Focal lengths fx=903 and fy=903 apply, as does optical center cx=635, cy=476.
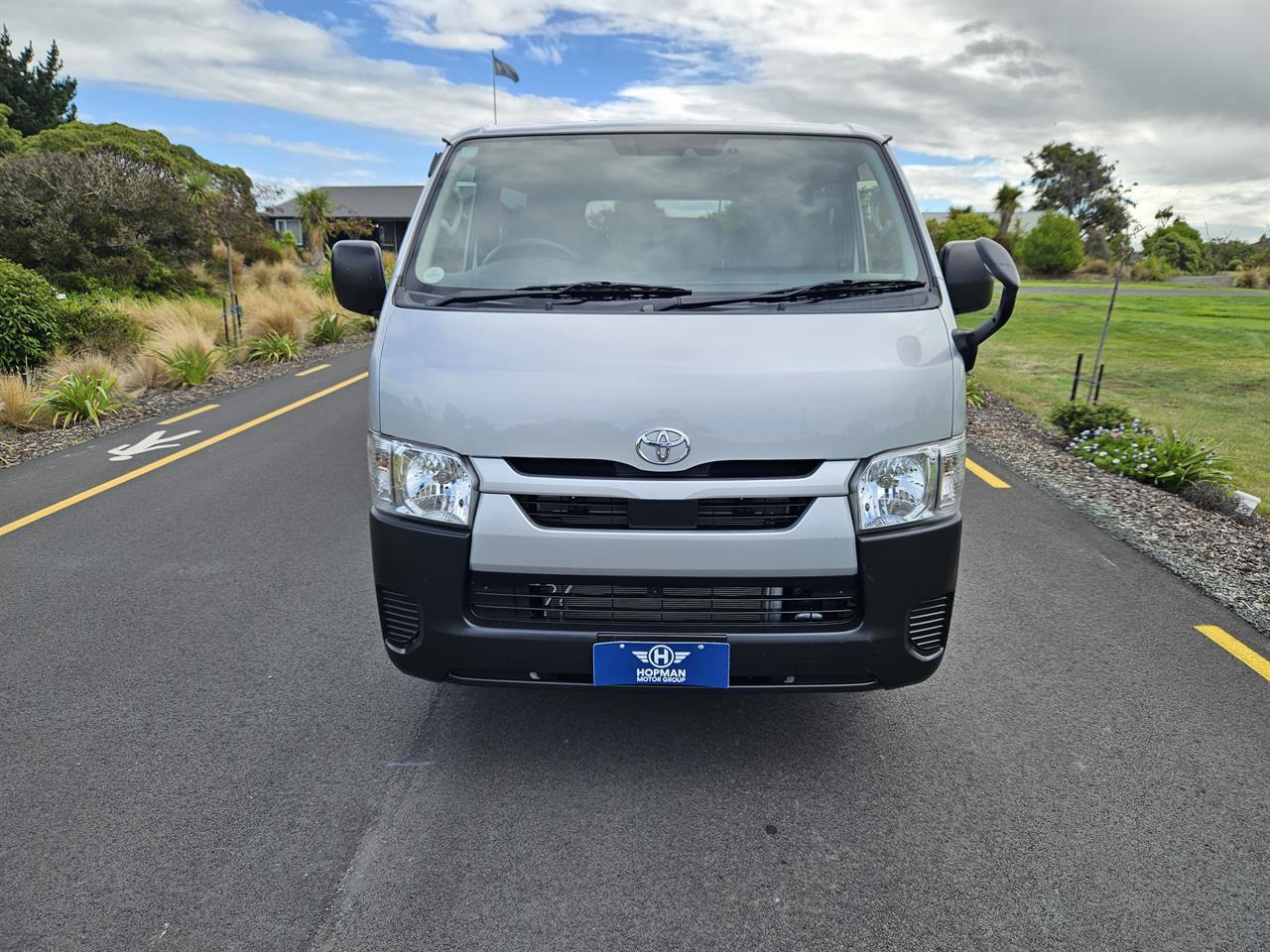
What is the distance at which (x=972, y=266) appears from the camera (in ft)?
10.5

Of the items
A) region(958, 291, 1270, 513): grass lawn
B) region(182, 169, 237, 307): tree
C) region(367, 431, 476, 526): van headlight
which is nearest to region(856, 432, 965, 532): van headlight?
region(367, 431, 476, 526): van headlight

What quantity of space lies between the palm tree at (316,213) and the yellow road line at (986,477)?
36491 millimetres

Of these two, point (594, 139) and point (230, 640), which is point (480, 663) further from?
point (594, 139)

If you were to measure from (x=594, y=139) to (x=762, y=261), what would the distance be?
957 millimetres

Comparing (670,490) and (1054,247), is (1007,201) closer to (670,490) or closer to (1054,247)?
(1054,247)

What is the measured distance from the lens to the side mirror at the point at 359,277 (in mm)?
3395

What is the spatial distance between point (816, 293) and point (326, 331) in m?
15.9

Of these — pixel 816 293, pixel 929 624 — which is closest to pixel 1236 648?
pixel 929 624

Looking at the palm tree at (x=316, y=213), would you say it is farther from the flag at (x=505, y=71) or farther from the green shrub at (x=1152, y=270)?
the green shrub at (x=1152, y=270)

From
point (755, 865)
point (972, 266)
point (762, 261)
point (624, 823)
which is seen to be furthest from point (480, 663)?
point (972, 266)

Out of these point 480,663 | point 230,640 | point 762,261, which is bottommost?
point 230,640

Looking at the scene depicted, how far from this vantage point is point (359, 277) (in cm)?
340

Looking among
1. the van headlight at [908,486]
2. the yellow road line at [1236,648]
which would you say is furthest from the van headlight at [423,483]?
the yellow road line at [1236,648]

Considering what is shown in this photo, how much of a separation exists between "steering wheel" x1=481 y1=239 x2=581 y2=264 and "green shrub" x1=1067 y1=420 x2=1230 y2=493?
223 inches
